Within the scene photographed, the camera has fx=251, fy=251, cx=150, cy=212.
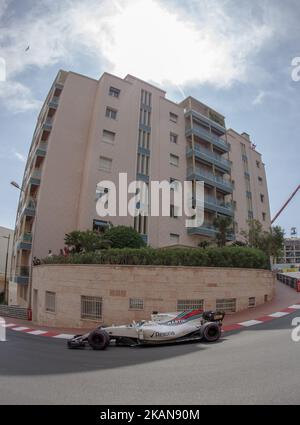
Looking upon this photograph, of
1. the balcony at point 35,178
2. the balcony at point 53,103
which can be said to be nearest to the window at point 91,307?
the balcony at point 35,178

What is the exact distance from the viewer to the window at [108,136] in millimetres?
25281

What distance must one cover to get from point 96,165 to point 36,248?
30.1 feet

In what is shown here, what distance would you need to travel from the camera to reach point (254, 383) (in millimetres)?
4461

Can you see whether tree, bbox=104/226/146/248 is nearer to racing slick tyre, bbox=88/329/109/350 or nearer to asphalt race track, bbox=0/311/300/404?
racing slick tyre, bbox=88/329/109/350

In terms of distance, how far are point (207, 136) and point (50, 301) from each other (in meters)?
25.9

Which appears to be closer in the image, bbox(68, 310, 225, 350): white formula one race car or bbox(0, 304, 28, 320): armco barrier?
bbox(68, 310, 225, 350): white formula one race car

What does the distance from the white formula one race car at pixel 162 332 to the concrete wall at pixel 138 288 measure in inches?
135

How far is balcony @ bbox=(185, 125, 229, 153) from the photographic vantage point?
30438mm

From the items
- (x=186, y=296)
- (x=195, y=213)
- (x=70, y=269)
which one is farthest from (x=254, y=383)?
(x=195, y=213)

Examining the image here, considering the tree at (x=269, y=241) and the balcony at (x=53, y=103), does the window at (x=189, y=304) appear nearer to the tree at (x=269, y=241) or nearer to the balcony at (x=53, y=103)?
the tree at (x=269, y=241)

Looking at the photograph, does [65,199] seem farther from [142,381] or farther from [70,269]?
[142,381]

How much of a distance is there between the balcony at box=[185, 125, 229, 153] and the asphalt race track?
25730mm

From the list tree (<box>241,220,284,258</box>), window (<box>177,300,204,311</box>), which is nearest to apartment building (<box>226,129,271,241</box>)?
tree (<box>241,220,284,258</box>)

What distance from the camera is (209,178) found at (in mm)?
29688
